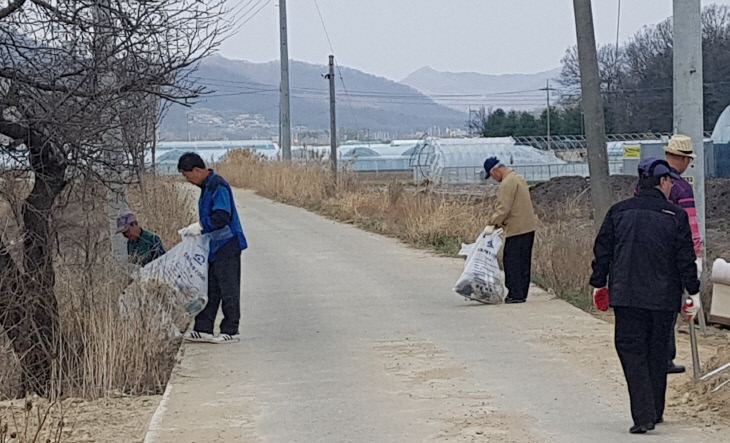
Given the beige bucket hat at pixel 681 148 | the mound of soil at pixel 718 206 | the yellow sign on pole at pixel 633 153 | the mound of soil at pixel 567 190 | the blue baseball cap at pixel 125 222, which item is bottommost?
the mound of soil at pixel 718 206

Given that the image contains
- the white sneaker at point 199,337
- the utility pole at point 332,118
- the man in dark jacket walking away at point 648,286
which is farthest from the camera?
the utility pole at point 332,118

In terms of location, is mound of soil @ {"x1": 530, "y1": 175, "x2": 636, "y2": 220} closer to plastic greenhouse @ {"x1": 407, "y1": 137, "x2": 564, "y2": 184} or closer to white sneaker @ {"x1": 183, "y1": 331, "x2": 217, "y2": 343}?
plastic greenhouse @ {"x1": 407, "y1": 137, "x2": 564, "y2": 184}

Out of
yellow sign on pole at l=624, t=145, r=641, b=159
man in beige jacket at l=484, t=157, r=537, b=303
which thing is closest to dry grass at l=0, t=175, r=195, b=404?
man in beige jacket at l=484, t=157, r=537, b=303

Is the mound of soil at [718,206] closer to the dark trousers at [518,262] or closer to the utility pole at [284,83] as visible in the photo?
the utility pole at [284,83]

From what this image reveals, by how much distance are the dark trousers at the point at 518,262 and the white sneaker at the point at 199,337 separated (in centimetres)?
355

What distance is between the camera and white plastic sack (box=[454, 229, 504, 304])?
11.8 metres

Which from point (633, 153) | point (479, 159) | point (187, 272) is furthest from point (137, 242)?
point (479, 159)

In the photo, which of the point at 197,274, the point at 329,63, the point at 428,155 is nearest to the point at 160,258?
the point at 197,274

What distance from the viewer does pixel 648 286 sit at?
6684 mm

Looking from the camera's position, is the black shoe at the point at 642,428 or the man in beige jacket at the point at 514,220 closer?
the black shoe at the point at 642,428

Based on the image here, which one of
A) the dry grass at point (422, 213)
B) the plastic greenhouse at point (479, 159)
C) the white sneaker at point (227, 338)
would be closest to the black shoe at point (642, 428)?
the white sneaker at point (227, 338)

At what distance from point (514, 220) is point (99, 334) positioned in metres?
5.00

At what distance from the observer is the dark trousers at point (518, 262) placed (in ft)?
38.9

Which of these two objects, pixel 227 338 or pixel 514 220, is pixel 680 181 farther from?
pixel 227 338
